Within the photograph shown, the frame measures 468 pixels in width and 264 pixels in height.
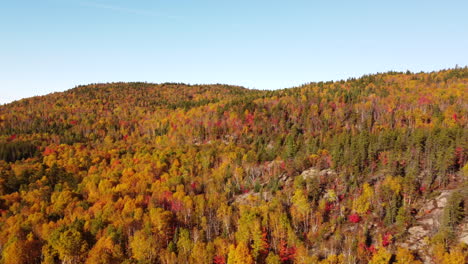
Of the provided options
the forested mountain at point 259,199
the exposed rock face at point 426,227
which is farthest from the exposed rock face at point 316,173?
the exposed rock face at point 426,227

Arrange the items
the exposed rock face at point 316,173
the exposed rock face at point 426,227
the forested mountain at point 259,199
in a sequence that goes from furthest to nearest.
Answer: the exposed rock face at point 316,173 < the forested mountain at point 259,199 < the exposed rock face at point 426,227

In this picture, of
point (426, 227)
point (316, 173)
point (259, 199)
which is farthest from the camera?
point (316, 173)

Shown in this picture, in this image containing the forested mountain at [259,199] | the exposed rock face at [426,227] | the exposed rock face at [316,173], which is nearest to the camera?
the exposed rock face at [426,227]

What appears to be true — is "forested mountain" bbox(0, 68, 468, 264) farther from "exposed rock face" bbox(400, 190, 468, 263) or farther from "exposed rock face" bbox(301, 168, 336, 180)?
"exposed rock face" bbox(301, 168, 336, 180)

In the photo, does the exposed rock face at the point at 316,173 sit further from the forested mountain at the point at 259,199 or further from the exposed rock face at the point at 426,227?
the exposed rock face at the point at 426,227

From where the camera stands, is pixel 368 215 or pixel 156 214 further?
pixel 156 214

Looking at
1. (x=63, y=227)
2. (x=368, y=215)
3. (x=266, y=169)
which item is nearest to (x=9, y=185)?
(x=63, y=227)

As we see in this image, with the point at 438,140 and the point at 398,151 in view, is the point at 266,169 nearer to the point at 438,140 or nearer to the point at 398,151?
the point at 398,151

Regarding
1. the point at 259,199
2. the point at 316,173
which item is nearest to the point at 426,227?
the point at 316,173

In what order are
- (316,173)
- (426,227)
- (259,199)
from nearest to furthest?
(426,227) < (259,199) < (316,173)

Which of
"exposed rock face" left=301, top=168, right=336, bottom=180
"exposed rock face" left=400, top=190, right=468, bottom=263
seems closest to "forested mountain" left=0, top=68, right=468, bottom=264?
"exposed rock face" left=400, top=190, right=468, bottom=263

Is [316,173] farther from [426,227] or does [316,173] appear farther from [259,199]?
[426,227]
